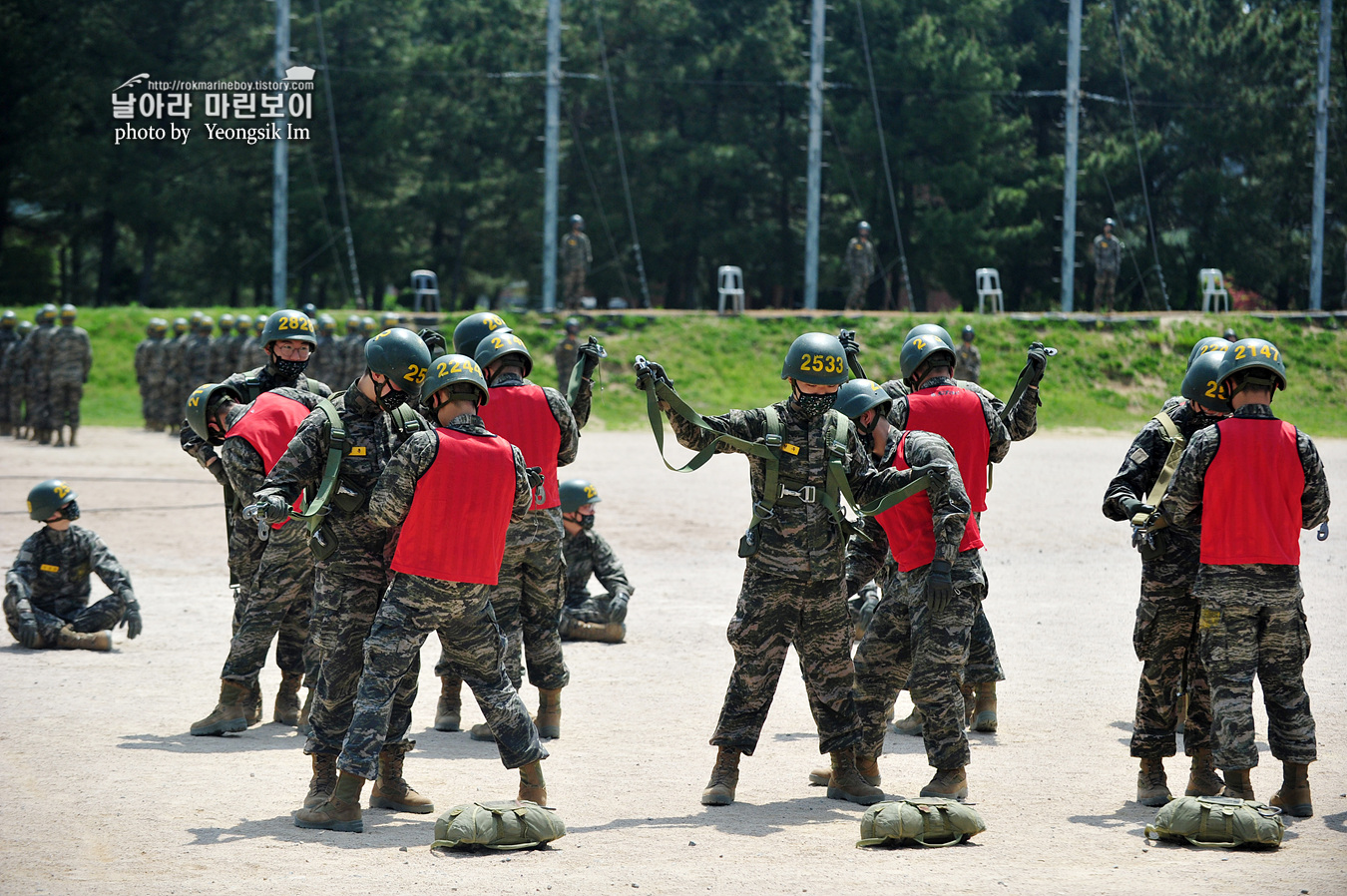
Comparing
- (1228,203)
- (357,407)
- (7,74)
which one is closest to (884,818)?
(357,407)

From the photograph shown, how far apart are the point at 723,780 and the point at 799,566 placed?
1107 millimetres

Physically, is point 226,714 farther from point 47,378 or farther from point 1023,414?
point 47,378

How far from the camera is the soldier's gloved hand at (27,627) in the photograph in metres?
10.7

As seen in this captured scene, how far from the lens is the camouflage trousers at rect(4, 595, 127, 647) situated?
10.8 m

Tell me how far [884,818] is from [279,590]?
3.85 m

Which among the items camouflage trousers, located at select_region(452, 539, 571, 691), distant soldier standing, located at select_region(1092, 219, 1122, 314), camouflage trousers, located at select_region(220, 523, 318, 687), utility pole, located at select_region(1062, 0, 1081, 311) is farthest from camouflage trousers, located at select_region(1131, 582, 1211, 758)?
utility pole, located at select_region(1062, 0, 1081, 311)

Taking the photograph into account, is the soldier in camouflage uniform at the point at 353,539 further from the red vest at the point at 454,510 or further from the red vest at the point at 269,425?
the red vest at the point at 269,425

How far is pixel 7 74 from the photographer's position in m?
40.3

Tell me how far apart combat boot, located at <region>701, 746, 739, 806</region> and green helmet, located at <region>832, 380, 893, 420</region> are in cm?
175

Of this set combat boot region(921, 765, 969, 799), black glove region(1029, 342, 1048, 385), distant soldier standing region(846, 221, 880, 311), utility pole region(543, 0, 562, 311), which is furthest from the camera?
distant soldier standing region(846, 221, 880, 311)

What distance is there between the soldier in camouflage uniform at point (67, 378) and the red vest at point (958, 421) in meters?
19.6

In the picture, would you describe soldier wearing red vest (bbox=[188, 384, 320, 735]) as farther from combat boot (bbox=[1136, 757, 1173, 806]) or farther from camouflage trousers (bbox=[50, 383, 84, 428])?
camouflage trousers (bbox=[50, 383, 84, 428])

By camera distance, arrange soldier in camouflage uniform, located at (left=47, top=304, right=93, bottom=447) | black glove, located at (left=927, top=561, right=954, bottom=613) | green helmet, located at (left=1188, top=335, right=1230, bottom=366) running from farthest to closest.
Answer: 1. soldier in camouflage uniform, located at (left=47, top=304, right=93, bottom=447)
2. green helmet, located at (left=1188, top=335, right=1230, bottom=366)
3. black glove, located at (left=927, top=561, right=954, bottom=613)

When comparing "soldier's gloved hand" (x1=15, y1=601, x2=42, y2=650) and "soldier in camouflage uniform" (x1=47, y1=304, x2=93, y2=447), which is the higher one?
"soldier in camouflage uniform" (x1=47, y1=304, x2=93, y2=447)
